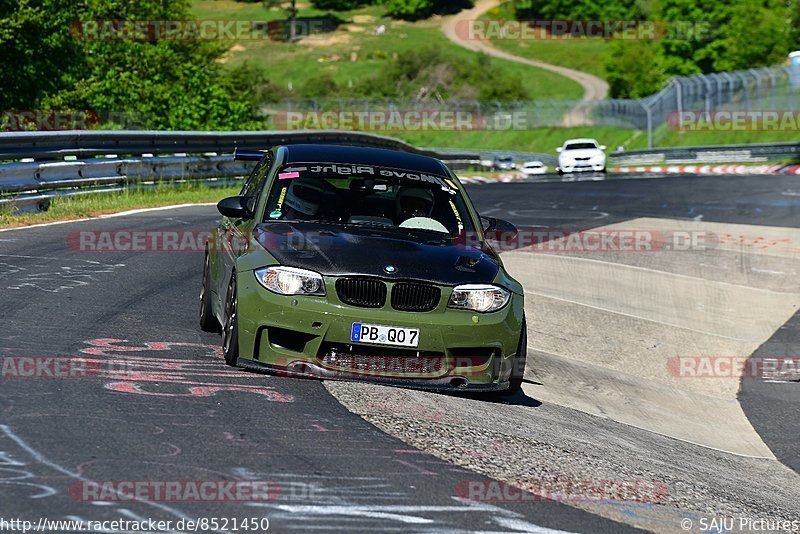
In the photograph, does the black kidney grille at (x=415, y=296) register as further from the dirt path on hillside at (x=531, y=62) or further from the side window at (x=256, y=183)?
the dirt path on hillside at (x=531, y=62)

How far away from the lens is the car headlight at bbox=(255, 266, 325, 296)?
25.9ft

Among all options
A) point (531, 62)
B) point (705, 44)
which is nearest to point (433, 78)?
point (531, 62)

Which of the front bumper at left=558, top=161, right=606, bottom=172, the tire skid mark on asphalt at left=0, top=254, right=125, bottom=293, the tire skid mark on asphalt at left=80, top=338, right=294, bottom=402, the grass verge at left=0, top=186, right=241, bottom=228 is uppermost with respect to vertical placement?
the tire skid mark on asphalt at left=80, top=338, right=294, bottom=402

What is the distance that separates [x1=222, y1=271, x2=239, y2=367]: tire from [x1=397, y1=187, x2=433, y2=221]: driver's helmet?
1475 mm

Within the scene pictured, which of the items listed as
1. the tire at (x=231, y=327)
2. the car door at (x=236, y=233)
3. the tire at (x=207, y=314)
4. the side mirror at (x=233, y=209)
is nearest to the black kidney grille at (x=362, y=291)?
the tire at (x=231, y=327)

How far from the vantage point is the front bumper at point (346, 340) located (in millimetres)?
7789

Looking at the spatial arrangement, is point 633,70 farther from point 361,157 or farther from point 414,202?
point 414,202

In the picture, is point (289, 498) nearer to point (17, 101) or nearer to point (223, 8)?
point (17, 101)

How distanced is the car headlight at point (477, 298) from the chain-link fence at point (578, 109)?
53021 mm

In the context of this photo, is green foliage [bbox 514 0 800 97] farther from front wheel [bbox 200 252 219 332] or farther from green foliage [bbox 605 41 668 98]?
front wheel [bbox 200 252 219 332]

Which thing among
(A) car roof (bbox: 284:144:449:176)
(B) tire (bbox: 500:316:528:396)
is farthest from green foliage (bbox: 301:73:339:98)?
(B) tire (bbox: 500:316:528:396)

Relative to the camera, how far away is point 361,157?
964 cm

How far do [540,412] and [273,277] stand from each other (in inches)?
83.3

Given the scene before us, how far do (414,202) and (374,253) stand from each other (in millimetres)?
1273
